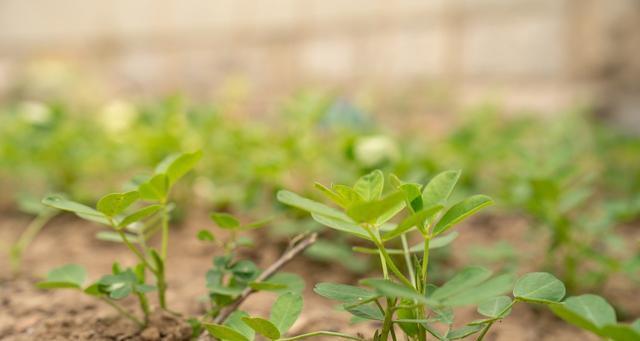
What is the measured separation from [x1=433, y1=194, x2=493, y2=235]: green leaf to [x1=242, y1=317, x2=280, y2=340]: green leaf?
0.19 meters

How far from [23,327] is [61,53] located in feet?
18.0

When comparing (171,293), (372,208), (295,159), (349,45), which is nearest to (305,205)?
(372,208)

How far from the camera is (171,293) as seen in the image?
1.19m

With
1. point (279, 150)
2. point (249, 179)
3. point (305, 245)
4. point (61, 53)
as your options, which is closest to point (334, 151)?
point (279, 150)

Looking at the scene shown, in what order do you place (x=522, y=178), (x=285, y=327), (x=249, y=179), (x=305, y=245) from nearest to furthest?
(x=285, y=327)
(x=305, y=245)
(x=522, y=178)
(x=249, y=179)

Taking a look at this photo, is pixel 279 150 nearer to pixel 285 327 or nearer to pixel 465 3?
pixel 285 327

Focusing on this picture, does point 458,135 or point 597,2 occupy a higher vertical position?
point 597,2

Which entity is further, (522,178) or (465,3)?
(465,3)

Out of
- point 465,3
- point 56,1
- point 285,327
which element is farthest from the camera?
point 56,1

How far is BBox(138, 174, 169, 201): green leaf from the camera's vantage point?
81 cm

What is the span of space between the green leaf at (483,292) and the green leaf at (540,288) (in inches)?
4.5

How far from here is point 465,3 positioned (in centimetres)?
396

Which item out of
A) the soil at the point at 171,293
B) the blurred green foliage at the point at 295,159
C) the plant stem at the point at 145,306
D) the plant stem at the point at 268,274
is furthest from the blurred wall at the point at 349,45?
the plant stem at the point at 145,306

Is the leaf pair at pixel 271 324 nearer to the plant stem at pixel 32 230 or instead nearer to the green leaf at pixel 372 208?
the green leaf at pixel 372 208
